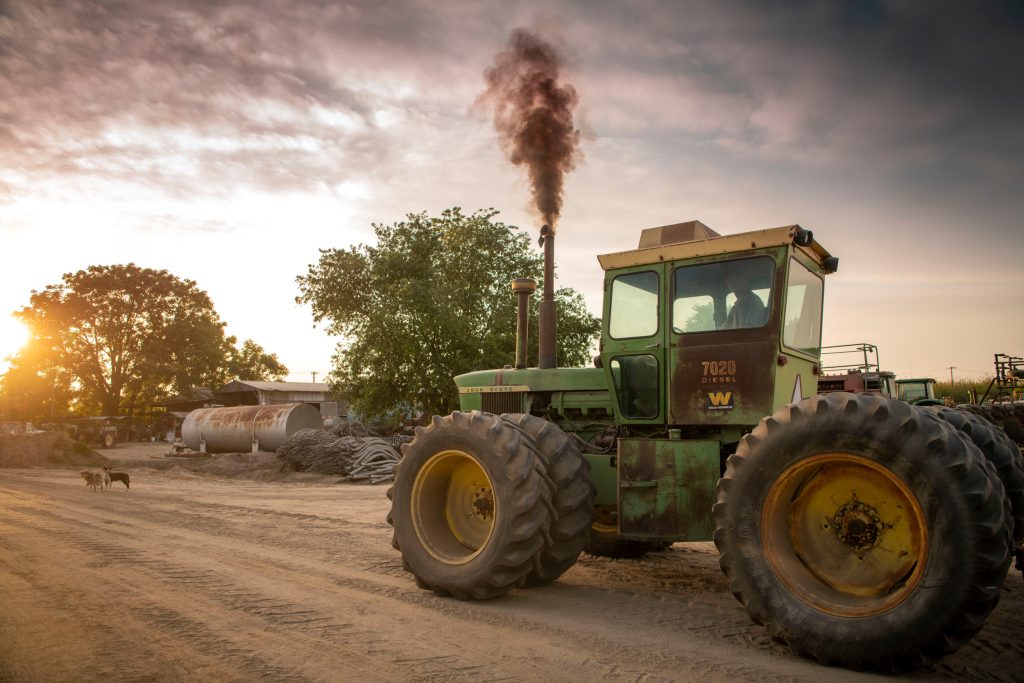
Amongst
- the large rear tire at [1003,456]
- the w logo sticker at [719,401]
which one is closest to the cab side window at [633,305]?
the w logo sticker at [719,401]

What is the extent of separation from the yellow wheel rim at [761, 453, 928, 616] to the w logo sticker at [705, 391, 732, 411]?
114 cm

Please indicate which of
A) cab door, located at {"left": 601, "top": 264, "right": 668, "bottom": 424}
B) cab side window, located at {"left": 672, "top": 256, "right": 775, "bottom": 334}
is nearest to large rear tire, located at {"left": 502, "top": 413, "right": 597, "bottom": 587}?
cab door, located at {"left": 601, "top": 264, "right": 668, "bottom": 424}

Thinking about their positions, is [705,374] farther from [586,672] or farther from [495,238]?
[495,238]

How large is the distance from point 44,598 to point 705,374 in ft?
17.9

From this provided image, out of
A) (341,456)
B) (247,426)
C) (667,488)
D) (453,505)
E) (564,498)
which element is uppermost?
(667,488)

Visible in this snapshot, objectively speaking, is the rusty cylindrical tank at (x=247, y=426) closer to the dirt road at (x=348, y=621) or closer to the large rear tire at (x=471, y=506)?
the dirt road at (x=348, y=621)

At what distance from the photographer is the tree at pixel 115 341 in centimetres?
4744

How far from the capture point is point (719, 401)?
5664 millimetres

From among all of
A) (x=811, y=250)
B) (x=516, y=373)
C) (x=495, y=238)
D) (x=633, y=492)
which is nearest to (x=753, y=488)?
(x=633, y=492)

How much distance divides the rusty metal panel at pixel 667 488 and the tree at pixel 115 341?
49.7m

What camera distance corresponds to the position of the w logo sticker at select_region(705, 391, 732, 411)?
5.61m

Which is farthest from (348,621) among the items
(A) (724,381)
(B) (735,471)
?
(A) (724,381)

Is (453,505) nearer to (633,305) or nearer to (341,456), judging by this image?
(633,305)

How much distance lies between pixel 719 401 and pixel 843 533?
151cm
